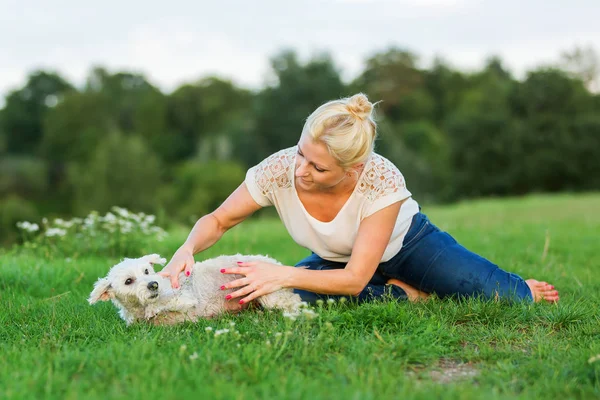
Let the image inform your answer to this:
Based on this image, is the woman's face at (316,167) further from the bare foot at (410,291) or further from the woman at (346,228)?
the bare foot at (410,291)

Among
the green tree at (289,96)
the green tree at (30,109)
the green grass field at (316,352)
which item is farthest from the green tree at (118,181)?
the green grass field at (316,352)

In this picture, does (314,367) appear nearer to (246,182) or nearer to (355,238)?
(355,238)

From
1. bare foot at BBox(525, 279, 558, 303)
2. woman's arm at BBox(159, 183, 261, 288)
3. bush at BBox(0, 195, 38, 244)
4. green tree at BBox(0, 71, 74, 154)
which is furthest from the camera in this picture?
green tree at BBox(0, 71, 74, 154)

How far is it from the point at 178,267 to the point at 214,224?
681mm

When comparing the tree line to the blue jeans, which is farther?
the tree line

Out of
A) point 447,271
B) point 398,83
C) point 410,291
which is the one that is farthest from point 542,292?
point 398,83

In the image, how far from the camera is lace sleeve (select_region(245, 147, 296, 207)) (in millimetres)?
5113

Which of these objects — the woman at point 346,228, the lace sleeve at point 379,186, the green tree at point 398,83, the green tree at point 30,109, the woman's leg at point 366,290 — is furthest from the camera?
the green tree at point 30,109

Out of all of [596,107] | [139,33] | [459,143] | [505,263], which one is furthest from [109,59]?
[505,263]

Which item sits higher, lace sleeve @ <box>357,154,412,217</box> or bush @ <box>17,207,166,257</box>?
lace sleeve @ <box>357,154,412,217</box>

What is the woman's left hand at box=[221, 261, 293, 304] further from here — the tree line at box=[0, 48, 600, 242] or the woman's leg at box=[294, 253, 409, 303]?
the tree line at box=[0, 48, 600, 242]

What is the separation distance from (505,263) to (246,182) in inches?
139

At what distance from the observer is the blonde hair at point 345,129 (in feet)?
14.3

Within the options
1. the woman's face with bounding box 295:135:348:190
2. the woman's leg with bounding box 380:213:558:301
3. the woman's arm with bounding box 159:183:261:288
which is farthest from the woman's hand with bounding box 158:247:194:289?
the woman's leg with bounding box 380:213:558:301
